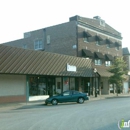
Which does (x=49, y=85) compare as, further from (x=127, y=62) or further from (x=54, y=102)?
(x=127, y=62)

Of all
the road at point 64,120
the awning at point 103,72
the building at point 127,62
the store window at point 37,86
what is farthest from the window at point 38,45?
the road at point 64,120

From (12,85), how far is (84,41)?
15.4m

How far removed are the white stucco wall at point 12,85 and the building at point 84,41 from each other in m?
11.6

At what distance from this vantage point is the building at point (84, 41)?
3350 centimetres

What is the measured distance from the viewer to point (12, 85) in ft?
74.3

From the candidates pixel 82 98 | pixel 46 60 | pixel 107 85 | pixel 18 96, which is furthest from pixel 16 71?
pixel 107 85

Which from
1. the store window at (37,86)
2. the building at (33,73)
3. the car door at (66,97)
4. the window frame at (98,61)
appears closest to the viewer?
the car door at (66,97)

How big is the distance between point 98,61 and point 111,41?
17.9 ft

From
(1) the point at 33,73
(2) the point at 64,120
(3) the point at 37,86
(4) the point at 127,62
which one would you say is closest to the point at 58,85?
(3) the point at 37,86

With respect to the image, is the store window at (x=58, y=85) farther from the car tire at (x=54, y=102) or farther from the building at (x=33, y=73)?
the car tire at (x=54, y=102)

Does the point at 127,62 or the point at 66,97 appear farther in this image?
the point at 127,62

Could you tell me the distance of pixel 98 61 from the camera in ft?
121

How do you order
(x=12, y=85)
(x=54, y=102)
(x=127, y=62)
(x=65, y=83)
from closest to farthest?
1. (x=54, y=102)
2. (x=12, y=85)
3. (x=65, y=83)
4. (x=127, y=62)

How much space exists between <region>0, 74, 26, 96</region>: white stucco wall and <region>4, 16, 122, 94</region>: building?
11.6 metres
